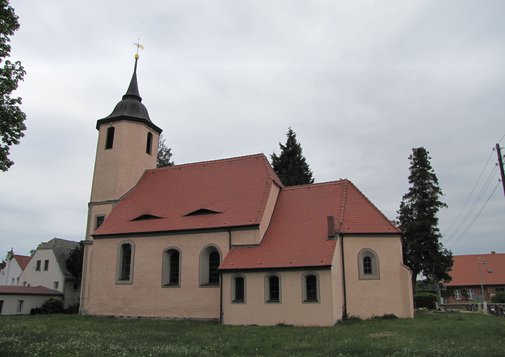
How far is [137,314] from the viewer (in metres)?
25.5

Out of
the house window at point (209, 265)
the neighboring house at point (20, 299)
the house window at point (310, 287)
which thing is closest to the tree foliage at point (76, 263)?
the neighboring house at point (20, 299)

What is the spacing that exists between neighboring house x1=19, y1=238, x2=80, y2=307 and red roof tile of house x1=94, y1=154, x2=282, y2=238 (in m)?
17.4

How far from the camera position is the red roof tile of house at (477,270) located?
180 feet

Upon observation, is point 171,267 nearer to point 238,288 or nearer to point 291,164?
point 238,288

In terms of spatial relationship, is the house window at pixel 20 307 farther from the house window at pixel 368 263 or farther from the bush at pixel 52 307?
the house window at pixel 368 263

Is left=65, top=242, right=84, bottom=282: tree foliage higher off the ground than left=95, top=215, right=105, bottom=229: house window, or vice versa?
left=95, top=215, right=105, bottom=229: house window

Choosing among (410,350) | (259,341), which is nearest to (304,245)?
(259,341)

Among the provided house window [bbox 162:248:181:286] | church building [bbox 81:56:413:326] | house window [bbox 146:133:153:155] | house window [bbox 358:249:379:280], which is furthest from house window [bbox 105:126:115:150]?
house window [bbox 358:249:379:280]

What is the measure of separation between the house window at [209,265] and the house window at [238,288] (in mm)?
2508

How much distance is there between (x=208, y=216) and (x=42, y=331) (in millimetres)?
10889

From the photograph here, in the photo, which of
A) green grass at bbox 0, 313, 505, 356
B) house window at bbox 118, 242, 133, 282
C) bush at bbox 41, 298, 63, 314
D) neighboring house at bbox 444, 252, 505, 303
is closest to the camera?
green grass at bbox 0, 313, 505, 356

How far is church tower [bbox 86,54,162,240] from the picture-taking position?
3017 cm

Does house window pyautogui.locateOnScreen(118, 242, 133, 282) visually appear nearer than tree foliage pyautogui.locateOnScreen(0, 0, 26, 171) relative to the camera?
No

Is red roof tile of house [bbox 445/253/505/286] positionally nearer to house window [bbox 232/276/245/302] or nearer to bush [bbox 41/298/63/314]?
house window [bbox 232/276/245/302]
